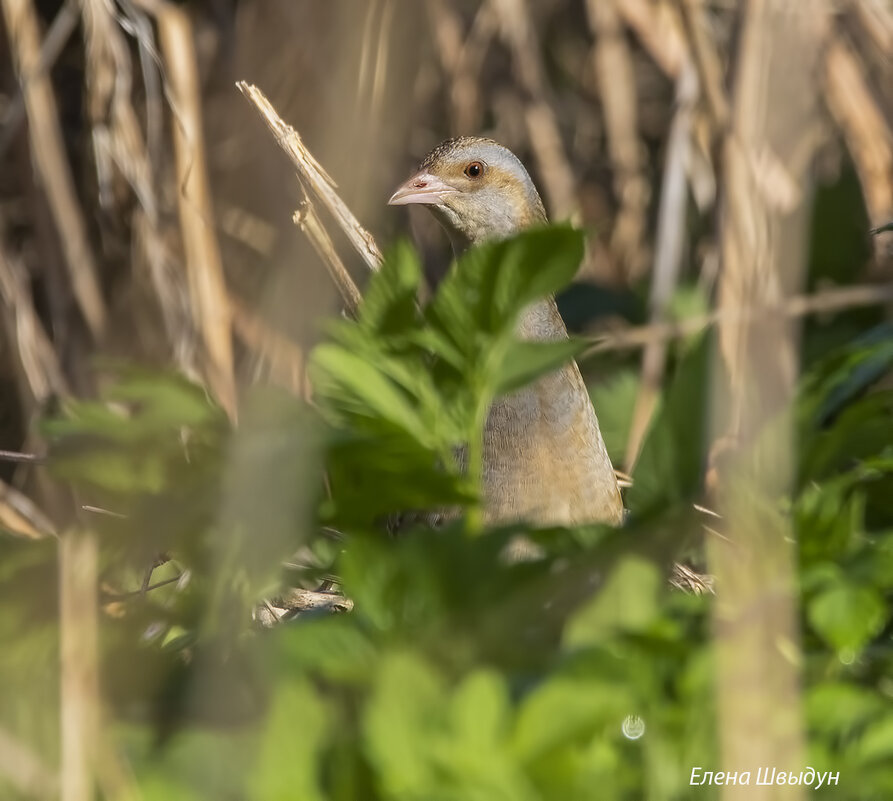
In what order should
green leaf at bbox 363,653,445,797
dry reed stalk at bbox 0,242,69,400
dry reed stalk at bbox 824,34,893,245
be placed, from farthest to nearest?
dry reed stalk at bbox 824,34,893,245 < dry reed stalk at bbox 0,242,69,400 < green leaf at bbox 363,653,445,797

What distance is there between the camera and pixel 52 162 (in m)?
2.64

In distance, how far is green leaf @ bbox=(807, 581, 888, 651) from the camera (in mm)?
1151

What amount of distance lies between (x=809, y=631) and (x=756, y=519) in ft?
0.45

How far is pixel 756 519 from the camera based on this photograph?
4.15ft

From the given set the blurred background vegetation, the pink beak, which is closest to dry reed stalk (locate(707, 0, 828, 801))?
the blurred background vegetation

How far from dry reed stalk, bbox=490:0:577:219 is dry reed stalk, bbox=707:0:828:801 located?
946mm

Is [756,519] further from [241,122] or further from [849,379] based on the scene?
[241,122]

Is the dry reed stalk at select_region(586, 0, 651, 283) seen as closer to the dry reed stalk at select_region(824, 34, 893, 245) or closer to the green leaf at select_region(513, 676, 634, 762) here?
the dry reed stalk at select_region(824, 34, 893, 245)

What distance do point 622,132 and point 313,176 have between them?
6.31ft

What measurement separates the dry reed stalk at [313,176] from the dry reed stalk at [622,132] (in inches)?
65.3

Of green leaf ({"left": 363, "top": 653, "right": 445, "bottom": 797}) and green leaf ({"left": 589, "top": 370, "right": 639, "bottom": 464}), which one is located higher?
green leaf ({"left": 363, "top": 653, "right": 445, "bottom": 797})

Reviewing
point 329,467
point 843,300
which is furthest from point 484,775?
point 843,300

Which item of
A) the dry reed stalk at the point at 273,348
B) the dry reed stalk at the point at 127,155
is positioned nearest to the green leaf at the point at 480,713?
the dry reed stalk at the point at 273,348

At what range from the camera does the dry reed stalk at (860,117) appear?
2955 millimetres
